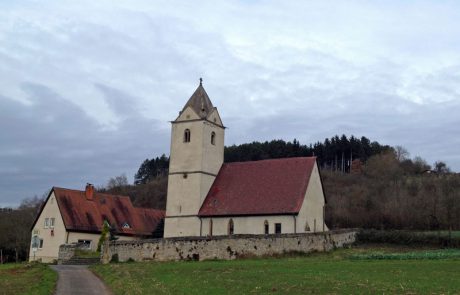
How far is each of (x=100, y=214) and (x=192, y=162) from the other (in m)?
15.0

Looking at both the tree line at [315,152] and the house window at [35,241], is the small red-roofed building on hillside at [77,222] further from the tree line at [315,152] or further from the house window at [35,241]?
the tree line at [315,152]

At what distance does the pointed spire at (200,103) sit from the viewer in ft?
178

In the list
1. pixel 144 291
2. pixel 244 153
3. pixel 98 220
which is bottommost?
pixel 144 291

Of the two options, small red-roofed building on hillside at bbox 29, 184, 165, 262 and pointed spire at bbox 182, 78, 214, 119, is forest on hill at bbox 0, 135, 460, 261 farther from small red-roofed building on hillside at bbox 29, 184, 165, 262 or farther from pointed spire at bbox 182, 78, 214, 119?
pointed spire at bbox 182, 78, 214, 119

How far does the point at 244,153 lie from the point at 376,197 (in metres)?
37.7

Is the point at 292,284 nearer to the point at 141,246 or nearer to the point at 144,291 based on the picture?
the point at 144,291

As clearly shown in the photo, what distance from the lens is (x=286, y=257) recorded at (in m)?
39.2

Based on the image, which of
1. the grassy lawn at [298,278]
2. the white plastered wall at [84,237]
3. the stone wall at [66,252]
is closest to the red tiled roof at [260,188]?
the stone wall at [66,252]

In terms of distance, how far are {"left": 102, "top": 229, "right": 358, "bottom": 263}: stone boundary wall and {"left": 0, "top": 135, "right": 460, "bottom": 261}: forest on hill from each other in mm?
19273

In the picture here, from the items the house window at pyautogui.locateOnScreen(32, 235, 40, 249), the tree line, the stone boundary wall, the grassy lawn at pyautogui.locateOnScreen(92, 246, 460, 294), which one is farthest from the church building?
the tree line

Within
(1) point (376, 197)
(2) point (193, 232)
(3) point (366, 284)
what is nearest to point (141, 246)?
(2) point (193, 232)

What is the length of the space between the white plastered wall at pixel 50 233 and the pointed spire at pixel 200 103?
17.5 metres

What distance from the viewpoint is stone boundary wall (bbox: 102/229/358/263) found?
39625 millimetres

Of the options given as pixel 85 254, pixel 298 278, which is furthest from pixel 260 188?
pixel 298 278
